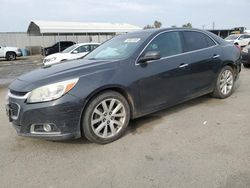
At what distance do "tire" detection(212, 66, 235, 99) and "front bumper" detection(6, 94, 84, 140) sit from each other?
3.21 m

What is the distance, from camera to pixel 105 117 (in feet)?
11.9

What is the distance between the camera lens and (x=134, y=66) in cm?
383

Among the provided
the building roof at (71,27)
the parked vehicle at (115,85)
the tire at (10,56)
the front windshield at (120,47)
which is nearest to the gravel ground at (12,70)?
the tire at (10,56)

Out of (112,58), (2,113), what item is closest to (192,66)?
(112,58)

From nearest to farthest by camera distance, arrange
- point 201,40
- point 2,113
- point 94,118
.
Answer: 1. point 94,118
2. point 201,40
3. point 2,113

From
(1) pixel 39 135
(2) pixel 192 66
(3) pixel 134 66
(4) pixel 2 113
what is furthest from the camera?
(4) pixel 2 113

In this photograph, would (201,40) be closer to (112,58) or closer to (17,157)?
(112,58)

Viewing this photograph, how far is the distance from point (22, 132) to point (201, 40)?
3.65m

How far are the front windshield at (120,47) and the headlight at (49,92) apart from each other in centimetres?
112

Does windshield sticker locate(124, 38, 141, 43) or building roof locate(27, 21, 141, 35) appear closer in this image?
windshield sticker locate(124, 38, 141, 43)

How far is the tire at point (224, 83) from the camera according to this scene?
5277mm

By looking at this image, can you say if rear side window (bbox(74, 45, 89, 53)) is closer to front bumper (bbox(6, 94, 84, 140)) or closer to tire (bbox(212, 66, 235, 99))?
tire (bbox(212, 66, 235, 99))

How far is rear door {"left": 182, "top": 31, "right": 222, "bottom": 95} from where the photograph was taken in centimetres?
461

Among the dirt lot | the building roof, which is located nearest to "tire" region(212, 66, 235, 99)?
the dirt lot
